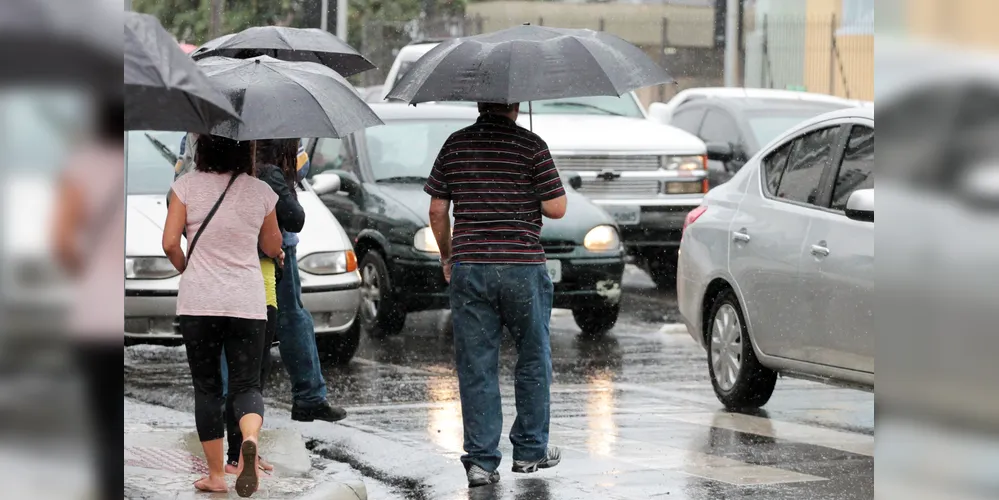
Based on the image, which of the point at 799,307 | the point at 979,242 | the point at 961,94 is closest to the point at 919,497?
the point at 979,242

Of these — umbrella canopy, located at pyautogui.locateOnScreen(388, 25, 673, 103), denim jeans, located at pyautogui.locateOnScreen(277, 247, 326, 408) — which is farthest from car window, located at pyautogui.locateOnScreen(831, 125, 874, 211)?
denim jeans, located at pyautogui.locateOnScreen(277, 247, 326, 408)

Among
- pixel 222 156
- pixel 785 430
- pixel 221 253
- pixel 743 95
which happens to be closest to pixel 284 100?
pixel 222 156

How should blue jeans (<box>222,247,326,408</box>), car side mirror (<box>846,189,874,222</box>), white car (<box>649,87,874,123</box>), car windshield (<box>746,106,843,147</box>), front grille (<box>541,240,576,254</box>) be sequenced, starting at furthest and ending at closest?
white car (<box>649,87,874,123</box>)
car windshield (<box>746,106,843,147</box>)
front grille (<box>541,240,576,254</box>)
blue jeans (<box>222,247,326,408</box>)
car side mirror (<box>846,189,874,222</box>)

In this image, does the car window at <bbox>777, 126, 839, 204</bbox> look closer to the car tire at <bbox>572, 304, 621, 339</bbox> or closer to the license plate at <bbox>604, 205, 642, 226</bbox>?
the car tire at <bbox>572, 304, 621, 339</bbox>

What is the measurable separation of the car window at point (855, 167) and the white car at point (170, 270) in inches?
120

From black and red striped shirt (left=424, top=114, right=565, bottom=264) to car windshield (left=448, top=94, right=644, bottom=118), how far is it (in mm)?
8494

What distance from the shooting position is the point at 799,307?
27.6 ft

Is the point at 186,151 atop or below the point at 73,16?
below

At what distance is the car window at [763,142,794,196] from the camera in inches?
358

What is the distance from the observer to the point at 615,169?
48.3 feet

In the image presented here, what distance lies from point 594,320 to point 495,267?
18.6 feet

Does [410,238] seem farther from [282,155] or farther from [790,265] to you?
[282,155]

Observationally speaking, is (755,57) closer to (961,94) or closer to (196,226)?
(196,226)

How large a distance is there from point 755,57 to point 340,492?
82.9ft
